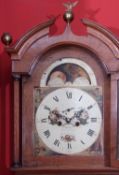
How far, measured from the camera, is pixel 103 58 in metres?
1.41

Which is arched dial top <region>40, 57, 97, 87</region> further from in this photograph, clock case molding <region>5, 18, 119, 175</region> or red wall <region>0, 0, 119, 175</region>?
red wall <region>0, 0, 119, 175</region>

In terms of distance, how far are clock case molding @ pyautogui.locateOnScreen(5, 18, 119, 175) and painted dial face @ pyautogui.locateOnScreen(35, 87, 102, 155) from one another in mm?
42

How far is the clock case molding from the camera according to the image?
4.58 ft

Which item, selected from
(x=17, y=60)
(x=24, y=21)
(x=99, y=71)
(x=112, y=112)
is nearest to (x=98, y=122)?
(x=112, y=112)

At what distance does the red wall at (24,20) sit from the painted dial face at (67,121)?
23 centimetres

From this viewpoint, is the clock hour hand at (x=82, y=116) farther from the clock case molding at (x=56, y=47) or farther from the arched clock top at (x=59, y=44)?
the arched clock top at (x=59, y=44)

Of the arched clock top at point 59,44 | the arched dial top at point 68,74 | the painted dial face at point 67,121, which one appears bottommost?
the painted dial face at point 67,121

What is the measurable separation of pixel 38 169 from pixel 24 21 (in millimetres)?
635

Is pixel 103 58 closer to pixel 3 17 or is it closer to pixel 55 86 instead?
pixel 55 86

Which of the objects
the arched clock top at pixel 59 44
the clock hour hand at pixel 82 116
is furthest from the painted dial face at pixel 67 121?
the arched clock top at pixel 59 44

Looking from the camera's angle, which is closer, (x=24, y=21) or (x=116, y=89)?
(x=116, y=89)

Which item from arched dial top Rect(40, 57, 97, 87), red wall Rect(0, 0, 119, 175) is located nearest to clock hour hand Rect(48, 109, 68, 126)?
arched dial top Rect(40, 57, 97, 87)

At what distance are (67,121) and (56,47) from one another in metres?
0.28

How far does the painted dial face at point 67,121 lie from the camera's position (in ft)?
4.68
